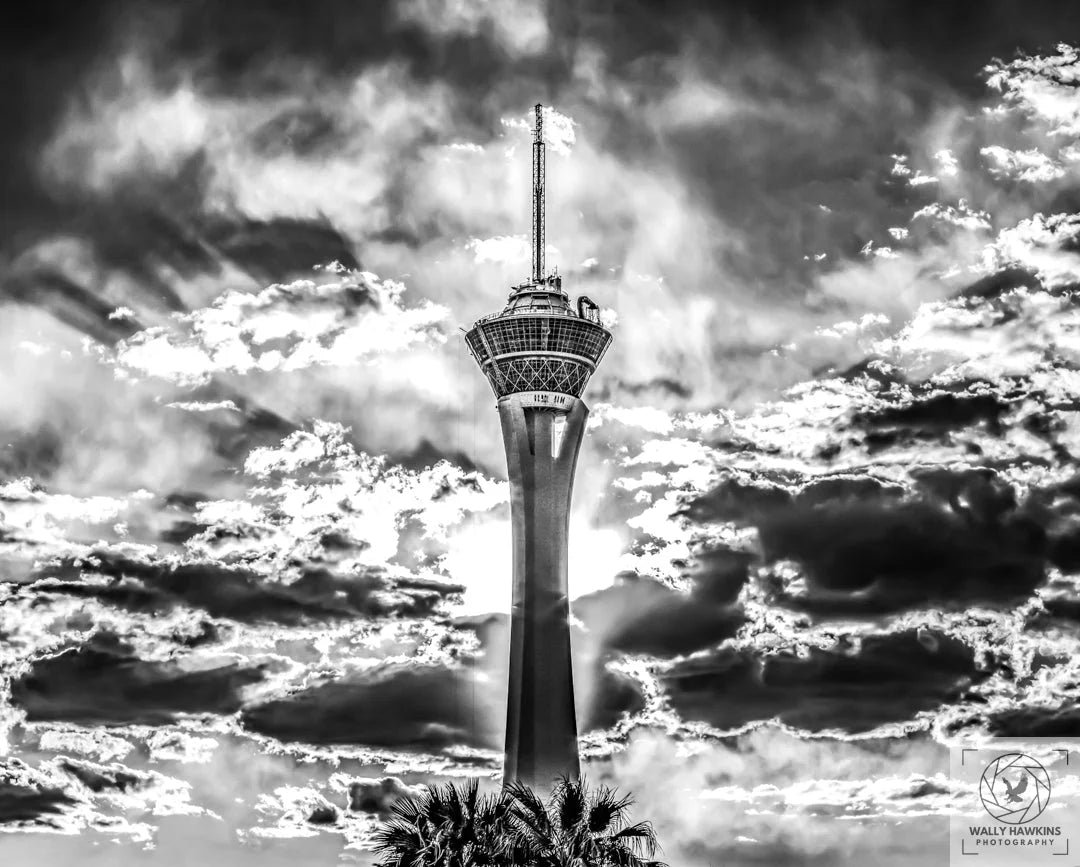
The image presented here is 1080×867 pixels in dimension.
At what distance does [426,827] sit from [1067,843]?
64624mm

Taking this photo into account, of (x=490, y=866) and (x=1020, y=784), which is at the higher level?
(x=1020, y=784)

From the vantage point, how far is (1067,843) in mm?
147875

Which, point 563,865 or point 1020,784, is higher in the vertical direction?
point 1020,784

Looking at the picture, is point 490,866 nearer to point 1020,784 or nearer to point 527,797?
point 527,797

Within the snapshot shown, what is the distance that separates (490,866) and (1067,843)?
61.3m

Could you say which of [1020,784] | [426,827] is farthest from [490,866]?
[1020,784]

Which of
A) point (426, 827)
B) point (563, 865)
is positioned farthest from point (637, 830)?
point (426, 827)

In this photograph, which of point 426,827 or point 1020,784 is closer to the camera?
point 426,827

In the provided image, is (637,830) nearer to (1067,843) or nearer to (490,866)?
(490,866)

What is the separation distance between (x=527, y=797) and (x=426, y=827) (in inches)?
285

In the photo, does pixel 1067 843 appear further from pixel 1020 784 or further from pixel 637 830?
pixel 637 830

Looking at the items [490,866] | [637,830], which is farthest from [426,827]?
[637,830]

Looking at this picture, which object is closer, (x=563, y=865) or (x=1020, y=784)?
(x=563, y=865)

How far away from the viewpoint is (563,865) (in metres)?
111
